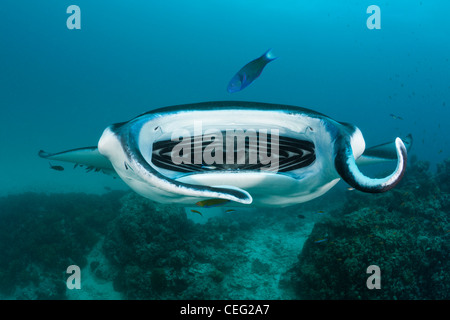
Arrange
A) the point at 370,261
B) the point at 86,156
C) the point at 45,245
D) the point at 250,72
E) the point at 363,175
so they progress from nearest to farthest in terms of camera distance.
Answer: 1. the point at 363,175
2. the point at 86,156
3. the point at 250,72
4. the point at 370,261
5. the point at 45,245

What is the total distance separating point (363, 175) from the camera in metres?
1.24

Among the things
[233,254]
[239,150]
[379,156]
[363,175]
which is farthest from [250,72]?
[233,254]

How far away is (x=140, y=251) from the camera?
18.5 ft

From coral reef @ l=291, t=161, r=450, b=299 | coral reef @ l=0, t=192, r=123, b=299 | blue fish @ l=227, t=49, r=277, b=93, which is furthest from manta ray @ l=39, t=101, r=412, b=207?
coral reef @ l=0, t=192, r=123, b=299

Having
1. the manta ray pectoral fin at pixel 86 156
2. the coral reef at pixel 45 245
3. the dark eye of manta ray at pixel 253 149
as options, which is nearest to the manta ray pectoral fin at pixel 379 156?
the dark eye of manta ray at pixel 253 149

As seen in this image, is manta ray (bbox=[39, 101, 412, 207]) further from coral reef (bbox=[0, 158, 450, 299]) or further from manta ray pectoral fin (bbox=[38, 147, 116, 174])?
coral reef (bbox=[0, 158, 450, 299])

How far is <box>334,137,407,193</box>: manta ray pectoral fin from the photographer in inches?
46.5

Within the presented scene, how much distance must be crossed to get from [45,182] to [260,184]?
28.1 meters

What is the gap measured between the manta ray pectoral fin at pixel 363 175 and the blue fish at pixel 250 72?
7.90ft

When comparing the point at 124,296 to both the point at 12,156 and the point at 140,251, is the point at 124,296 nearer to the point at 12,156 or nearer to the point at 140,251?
the point at 140,251

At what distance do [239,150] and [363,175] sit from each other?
48.7 inches

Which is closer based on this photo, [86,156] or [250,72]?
[86,156]

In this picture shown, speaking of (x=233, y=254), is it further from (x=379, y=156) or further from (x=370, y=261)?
(x=379, y=156)
